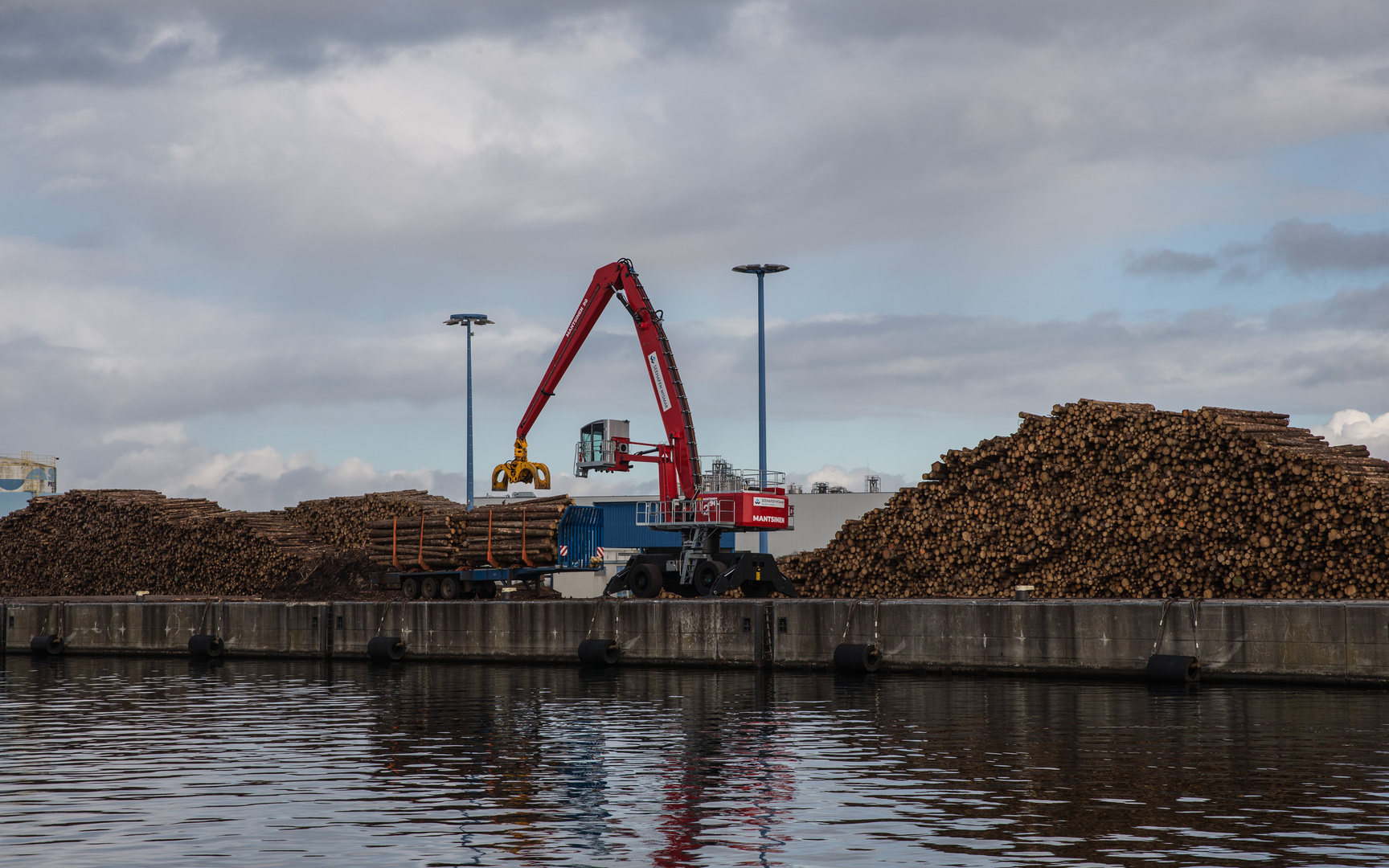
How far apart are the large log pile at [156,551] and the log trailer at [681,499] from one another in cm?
1396

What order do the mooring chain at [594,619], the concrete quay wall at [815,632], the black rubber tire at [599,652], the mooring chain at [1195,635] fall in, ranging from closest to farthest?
the concrete quay wall at [815,632], the mooring chain at [1195,635], the black rubber tire at [599,652], the mooring chain at [594,619]

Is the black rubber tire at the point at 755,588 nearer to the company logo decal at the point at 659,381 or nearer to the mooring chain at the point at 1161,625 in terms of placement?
the company logo decal at the point at 659,381

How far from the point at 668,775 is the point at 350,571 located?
33753 millimetres

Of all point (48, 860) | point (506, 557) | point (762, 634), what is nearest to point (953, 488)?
point (762, 634)

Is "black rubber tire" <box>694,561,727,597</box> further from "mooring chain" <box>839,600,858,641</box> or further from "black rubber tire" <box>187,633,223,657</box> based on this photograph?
"black rubber tire" <box>187,633,223,657</box>

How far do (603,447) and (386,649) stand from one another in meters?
7.43

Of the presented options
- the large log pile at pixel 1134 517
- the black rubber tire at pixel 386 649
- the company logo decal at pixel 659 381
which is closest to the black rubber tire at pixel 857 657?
the large log pile at pixel 1134 517

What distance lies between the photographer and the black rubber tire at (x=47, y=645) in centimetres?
3450

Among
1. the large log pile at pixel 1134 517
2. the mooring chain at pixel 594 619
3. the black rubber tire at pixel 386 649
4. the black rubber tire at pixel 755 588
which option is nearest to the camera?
the large log pile at pixel 1134 517

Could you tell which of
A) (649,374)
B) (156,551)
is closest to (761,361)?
(649,374)

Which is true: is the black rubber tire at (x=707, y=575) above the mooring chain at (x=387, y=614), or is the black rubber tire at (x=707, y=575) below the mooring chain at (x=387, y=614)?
above

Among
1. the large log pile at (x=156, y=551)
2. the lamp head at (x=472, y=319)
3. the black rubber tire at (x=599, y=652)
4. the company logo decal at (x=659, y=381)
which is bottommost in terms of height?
the black rubber tire at (x=599, y=652)

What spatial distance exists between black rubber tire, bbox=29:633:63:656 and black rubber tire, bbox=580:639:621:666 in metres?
16.0

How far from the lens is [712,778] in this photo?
38.8ft
